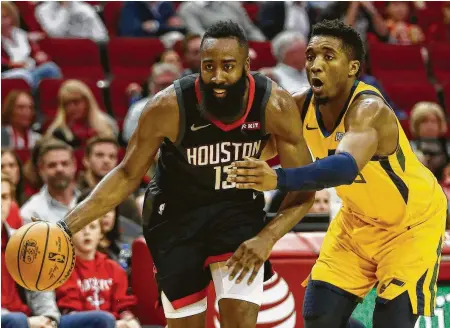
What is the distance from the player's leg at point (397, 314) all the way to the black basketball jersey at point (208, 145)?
2.45 feet

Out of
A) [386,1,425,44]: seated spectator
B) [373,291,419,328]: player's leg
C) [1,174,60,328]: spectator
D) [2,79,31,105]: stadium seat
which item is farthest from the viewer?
[386,1,425,44]: seated spectator

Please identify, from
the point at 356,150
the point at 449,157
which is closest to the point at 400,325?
the point at 356,150

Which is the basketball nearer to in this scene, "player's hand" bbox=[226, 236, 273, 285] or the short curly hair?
"player's hand" bbox=[226, 236, 273, 285]

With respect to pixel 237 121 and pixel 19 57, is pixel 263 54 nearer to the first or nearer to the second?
pixel 19 57

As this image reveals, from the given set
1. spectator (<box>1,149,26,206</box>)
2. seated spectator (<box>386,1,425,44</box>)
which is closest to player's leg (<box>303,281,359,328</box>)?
spectator (<box>1,149,26,206</box>)

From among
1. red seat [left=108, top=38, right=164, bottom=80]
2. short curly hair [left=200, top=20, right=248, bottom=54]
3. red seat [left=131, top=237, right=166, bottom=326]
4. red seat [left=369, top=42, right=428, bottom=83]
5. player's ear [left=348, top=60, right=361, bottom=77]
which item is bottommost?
red seat [left=131, top=237, right=166, bottom=326]

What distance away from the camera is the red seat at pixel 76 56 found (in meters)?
8.39

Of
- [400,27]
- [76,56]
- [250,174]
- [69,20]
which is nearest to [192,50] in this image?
[76,56]

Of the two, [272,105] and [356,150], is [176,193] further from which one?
[356,150]

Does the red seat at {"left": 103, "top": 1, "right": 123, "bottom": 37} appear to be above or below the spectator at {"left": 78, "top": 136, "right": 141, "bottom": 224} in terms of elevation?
above

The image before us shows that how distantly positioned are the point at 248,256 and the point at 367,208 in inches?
25.9

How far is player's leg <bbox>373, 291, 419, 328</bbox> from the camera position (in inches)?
148

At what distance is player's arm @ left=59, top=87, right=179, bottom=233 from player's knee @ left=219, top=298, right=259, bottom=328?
2.12 ft

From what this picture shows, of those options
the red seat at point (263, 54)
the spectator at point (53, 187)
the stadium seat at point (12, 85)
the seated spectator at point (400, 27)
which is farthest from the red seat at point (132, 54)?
the seated spectator at point (400, 27)
